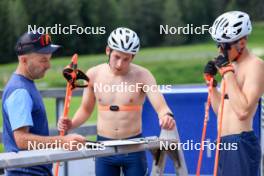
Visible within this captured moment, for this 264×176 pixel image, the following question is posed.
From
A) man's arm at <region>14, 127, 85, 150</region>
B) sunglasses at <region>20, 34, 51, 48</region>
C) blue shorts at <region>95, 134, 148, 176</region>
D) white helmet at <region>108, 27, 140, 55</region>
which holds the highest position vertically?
white helmet at <region>108, 27, 140, 55</region>

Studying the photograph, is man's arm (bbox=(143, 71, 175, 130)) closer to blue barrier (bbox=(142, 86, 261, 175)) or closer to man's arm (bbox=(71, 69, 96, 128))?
man's arm (bbox=(71, 69, 96, 128))

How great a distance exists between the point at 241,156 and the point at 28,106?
147 centimetres

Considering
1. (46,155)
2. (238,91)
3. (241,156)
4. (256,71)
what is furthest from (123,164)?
(46,155)

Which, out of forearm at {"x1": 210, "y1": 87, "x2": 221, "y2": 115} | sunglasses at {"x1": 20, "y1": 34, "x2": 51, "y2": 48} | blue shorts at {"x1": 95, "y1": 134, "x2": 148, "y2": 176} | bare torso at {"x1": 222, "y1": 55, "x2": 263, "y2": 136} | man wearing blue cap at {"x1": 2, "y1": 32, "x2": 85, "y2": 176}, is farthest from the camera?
blue shorts at {"x1": 95, "y1": 134, "x2": 148, "y2": 176}

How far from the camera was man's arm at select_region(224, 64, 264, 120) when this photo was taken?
14.9ft

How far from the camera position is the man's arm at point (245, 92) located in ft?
14.9

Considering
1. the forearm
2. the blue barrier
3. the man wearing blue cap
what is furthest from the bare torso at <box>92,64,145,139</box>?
the blue barrier

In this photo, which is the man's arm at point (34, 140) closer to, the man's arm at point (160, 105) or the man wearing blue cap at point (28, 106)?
the man wearing blue cap at point (28, 106)

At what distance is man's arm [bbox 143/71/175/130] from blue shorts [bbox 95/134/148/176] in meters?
0.38

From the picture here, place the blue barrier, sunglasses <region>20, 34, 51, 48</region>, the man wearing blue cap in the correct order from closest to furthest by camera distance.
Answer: the man wearing blue cap
sunglasses <region>20, 34, 51, 48</region>
the blue barrier

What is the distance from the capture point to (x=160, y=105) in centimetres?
529

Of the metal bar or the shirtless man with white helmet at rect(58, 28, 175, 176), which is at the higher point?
the shirtless man with white helmet at rect(58, 28, 175, 176)

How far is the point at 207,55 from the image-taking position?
30078mm

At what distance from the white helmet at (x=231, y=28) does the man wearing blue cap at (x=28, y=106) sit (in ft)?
3.74
